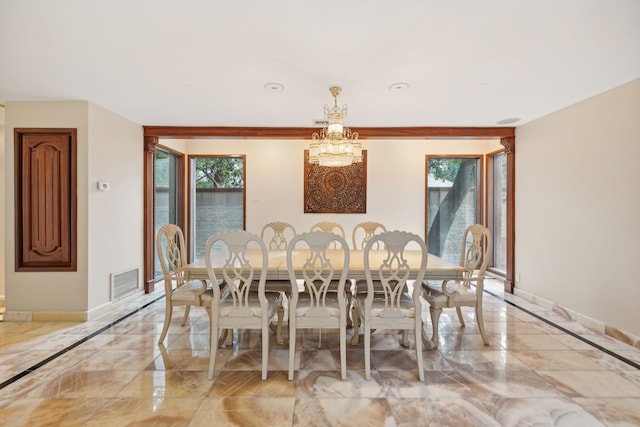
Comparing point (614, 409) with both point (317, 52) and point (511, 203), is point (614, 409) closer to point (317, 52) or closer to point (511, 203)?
point (317, 52)

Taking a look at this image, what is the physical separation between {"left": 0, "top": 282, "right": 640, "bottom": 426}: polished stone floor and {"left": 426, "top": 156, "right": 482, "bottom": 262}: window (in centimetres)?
253

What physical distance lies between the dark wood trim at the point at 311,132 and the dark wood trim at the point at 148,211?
0.17m

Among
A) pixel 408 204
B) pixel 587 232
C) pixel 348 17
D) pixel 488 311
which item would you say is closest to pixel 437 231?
pixel 408 204

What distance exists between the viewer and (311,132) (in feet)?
14.1

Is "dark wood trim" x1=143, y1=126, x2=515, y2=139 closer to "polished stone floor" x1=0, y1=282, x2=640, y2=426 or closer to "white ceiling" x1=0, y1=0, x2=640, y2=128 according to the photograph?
"white ceiling" x1=0, y1=0, x2=640, y2=128

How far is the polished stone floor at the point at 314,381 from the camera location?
1762 millimetres

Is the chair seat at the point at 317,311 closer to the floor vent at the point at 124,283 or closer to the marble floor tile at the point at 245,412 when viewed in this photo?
the marble floor tile at the point at 245,412

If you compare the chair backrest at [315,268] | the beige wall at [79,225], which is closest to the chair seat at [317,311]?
the chair backrest at [315,268]

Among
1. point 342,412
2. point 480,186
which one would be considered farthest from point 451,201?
point 342,412

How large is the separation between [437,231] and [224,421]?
4705 mm

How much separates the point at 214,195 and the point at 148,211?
1328mm

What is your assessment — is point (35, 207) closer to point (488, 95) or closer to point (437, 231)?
point (488, 95)

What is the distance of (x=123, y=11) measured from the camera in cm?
178

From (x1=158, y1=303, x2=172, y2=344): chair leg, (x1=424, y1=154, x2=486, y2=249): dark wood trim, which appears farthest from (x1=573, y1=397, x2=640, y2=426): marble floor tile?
(x1=424, y1=154, x2=486, y2=249): dark wood trim
